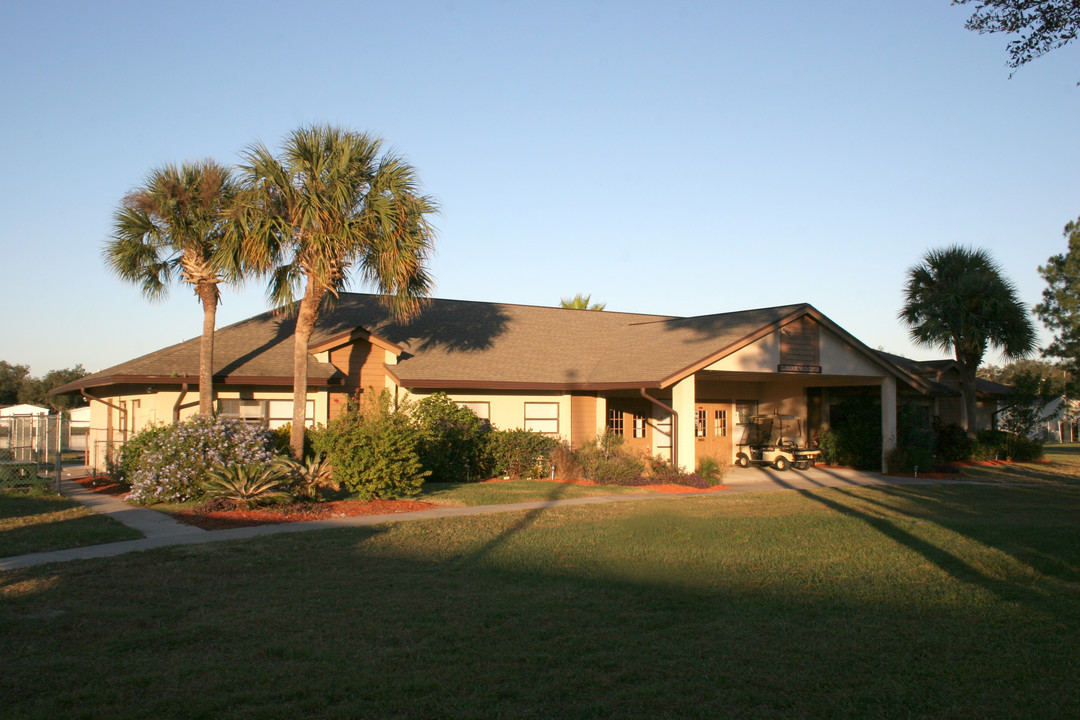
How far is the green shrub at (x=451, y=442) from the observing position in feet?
68.5

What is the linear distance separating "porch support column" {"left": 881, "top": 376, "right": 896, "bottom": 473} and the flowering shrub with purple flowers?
Answer: 1682 centimetres

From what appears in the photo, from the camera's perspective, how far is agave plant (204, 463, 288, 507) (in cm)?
1530

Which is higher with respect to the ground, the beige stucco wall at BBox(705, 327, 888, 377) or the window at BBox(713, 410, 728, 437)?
the beige stucco wall at BBox(705, 327, 888, 377)

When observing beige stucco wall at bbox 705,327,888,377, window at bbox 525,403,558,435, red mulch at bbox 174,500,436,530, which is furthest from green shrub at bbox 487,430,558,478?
red mulch at bbox 174,500,436,530

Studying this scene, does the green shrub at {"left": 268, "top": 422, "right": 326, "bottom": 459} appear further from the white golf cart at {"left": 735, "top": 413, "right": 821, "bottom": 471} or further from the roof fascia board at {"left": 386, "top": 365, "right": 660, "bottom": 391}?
the white golf cart at {"left": 735, "top": 413, "right": 821, "bottom": 471}

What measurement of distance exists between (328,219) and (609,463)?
9184 millimetres

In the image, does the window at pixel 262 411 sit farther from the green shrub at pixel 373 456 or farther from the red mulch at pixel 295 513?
the red mulch at pixel 295 513

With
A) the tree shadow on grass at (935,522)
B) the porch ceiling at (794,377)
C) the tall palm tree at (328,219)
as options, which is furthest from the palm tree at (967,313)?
the tall palm tree at (328,219)

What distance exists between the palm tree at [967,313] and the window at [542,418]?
43.9 feet

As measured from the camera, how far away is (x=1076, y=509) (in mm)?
15961

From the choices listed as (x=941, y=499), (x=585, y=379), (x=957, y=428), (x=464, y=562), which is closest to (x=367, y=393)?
(x=585, y=379)

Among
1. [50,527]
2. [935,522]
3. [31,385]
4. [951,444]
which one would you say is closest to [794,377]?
[951,444]

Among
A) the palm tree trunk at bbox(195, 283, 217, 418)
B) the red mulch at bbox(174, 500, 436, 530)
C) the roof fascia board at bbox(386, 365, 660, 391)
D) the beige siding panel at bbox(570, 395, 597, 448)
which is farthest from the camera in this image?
the beige siding panel at bbox(570, 395, 597, 448)

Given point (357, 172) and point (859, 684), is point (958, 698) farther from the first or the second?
point (357, 172)
